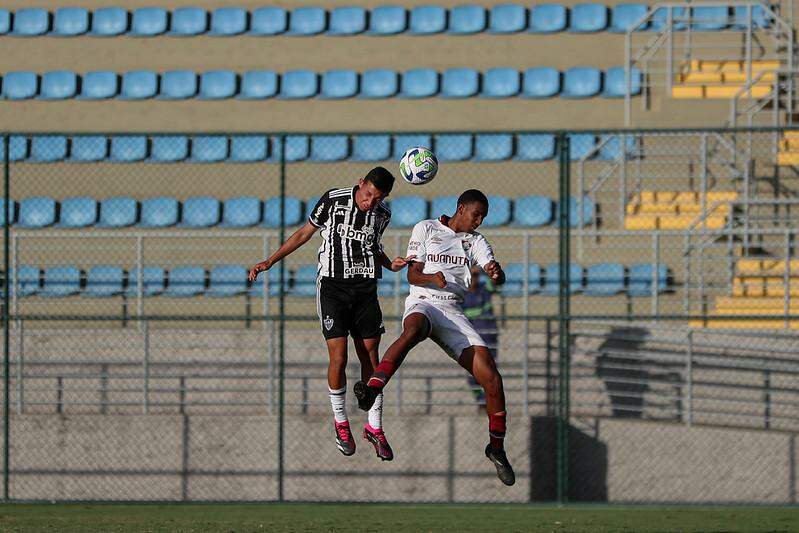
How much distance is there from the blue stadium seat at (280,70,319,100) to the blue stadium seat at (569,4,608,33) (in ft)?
13.2

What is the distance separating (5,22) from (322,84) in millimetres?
5293

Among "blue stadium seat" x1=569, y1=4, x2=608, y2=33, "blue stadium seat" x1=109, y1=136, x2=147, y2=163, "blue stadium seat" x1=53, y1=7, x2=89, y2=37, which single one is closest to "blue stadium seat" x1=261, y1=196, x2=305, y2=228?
"blue stadium seat" x1=109, y1=136, x2=147, y2=163

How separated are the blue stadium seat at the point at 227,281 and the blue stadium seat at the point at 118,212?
6.73 feet

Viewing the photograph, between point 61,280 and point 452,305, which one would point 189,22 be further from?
point 452,305

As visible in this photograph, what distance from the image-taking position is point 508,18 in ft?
69.4

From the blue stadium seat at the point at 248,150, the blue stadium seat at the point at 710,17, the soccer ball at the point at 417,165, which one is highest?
the blue stadium seat at the point at 710,17

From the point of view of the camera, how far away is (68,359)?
14914 mm

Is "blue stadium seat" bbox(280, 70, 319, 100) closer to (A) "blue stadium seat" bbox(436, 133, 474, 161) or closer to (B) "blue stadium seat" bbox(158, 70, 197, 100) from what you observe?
(B) "blue stadium seat" bbox(158, 70, 197, 100)

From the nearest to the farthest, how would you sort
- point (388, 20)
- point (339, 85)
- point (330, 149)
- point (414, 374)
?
1. point (414, 374)
2. point (330, 149)
3. point (339, 85)
4. point (388, 20)

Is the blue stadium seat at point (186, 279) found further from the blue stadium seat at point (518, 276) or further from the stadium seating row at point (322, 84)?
the stadium seating row at point (322, 84)

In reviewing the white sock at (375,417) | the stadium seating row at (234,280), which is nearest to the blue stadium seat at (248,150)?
the stadium seating row at (234,280)

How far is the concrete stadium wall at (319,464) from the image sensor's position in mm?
13984

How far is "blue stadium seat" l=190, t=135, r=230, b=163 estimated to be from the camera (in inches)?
765

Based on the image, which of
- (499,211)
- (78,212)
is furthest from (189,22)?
(499,211)
